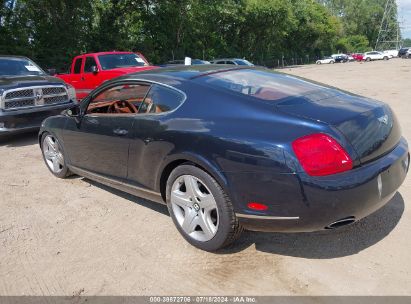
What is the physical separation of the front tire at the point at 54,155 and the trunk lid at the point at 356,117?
331 centimetres

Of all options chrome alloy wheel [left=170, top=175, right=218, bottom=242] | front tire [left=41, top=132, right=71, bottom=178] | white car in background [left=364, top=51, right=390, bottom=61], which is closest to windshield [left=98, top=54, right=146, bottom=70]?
front tire [left=41, top=132, right=71, bottom=178]

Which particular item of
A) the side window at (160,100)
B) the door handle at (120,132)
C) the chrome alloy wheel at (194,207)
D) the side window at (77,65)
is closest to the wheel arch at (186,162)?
the chrome alloy wheel at (194,207)

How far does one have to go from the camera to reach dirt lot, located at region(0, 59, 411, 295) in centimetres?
283

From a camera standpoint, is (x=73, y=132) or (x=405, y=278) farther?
(x=73, y=132)

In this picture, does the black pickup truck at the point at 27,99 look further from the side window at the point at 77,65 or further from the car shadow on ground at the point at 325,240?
the car shadow on ground at the point at 325,240

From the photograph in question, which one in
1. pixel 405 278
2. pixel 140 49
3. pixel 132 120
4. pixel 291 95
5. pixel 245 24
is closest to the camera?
pixel 405 278

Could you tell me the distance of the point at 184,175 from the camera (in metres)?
3.27

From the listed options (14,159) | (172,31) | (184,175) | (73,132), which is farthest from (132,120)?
(172,31)

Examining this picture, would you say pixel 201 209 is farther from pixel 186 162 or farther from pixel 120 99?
pixel 120 99

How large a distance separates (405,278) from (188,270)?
158 centimetres

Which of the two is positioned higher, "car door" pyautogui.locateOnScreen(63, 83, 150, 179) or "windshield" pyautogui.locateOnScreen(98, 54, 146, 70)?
"windshield" pyautogui.locateOnScreen(98, 54, 146, 70)

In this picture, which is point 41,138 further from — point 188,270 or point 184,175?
point 188,270

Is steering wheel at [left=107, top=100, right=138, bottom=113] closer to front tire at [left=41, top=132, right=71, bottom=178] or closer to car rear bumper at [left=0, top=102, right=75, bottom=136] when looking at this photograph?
front tire at [left=41, top=132, right=71, bottom=178]

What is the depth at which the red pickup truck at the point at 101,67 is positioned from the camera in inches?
407
